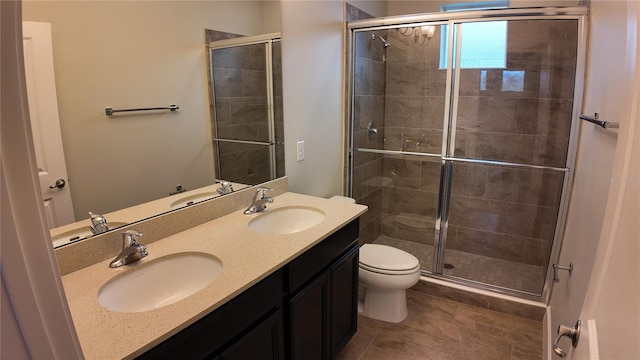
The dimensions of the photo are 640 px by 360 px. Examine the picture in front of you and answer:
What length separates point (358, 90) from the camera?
10.0 ft

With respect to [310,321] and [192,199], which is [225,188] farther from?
[310,321]

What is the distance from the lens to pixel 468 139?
325cm

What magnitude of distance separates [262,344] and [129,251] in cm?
60

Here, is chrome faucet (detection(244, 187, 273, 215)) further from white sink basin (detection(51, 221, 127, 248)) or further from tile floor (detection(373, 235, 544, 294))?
tile floor (detection(373, 235, 544, 294))

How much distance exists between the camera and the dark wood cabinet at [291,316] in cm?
112

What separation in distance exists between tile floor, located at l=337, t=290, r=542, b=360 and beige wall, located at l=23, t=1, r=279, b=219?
1469 mm

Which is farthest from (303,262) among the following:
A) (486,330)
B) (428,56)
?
(428,56)

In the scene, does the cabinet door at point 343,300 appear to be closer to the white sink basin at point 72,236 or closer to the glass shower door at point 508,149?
the white sink basin at point 72,236

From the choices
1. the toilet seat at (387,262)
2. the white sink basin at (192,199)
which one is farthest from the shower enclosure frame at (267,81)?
the toilet seat at (387,262)

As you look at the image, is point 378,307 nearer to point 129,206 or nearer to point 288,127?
point 288,127

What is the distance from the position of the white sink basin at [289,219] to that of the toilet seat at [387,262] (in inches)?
25.9

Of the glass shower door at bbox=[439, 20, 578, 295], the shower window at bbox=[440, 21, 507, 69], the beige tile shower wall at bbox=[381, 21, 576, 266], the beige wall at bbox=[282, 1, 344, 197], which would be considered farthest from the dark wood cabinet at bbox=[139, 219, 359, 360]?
the shower window at bbox=[440, 21, 507, 69]

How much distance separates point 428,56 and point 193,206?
2491 mm

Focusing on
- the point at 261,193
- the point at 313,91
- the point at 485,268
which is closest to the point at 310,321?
the point at 261,193
